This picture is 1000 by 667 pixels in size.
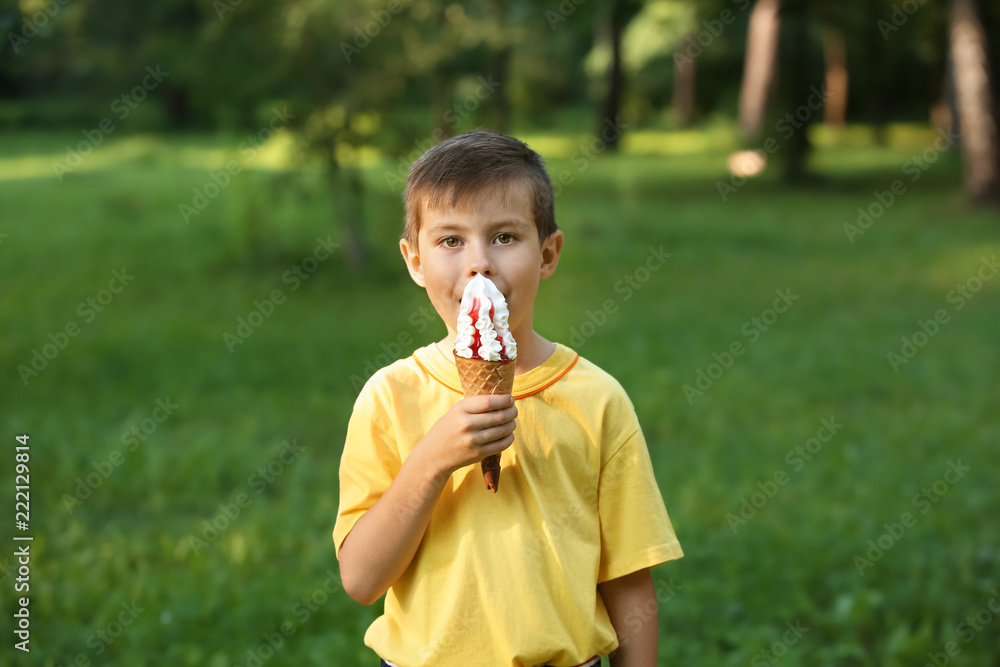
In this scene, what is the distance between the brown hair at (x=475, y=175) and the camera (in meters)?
1.80

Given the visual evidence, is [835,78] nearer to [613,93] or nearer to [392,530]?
[613,93]

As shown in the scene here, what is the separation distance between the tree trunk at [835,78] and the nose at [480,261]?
125ft

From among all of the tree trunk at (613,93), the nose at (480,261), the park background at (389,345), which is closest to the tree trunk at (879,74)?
the tree trunk at (613,93)

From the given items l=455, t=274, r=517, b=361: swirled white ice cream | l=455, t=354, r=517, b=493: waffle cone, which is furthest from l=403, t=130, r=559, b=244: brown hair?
l=455, t=354, r=517, b=493: waffle cone

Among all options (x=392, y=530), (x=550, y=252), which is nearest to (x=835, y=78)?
(x=550, y=252)

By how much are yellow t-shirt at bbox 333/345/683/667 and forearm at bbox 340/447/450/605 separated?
0.05m

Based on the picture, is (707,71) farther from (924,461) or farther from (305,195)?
(924,461)

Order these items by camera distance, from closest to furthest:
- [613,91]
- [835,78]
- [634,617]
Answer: [634,617] → [613,91] → [835,78]

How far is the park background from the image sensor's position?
4.34 metres

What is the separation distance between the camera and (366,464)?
1926mm

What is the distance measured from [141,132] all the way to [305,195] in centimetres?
1604

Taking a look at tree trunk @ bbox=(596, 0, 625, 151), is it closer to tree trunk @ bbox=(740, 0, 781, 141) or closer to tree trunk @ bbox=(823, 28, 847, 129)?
tree trunk @ bbox=(740, 0, 781, 141)

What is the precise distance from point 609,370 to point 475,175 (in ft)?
19.6

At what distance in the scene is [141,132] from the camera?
24766 mm
